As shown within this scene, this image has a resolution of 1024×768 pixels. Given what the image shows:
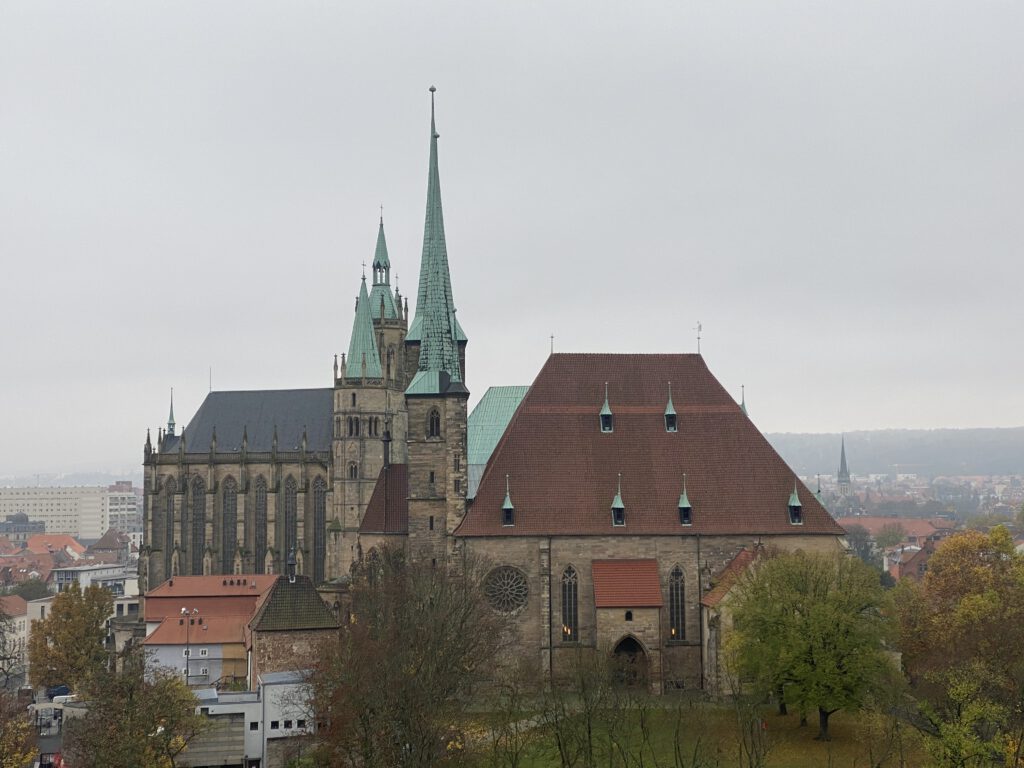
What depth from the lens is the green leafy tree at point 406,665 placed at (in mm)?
40500

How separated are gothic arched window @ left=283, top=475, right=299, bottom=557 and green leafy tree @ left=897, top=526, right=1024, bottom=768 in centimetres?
5217

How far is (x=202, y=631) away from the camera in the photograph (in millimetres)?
74812

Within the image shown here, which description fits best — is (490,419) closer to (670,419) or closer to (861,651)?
(670,419)

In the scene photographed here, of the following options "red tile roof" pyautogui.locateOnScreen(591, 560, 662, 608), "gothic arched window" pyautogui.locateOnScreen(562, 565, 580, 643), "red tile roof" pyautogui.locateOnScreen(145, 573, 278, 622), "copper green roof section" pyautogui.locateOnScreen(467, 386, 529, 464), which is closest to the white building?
"gothic arched window" pyautogui.locateOnScreen(562, 565, 580, 643)

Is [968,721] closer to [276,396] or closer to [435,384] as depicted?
[435,384]

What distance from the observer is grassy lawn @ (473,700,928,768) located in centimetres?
4272

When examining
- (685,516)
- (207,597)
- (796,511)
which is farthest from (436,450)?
(207,597)

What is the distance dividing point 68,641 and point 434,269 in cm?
3730

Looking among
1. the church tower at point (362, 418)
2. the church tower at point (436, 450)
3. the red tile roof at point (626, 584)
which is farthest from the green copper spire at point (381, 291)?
the red tile roof at point (626, 584)

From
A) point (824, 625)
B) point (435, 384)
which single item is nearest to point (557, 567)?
point (435, 384)

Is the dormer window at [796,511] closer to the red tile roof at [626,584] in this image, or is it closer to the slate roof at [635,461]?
the slate roof at [635,461]

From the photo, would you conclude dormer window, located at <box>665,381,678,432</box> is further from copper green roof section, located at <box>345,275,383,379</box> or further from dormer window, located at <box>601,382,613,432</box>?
copper green roof section, located at <box>345,275,383,379</box>

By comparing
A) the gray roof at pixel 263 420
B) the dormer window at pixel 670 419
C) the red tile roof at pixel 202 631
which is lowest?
the red tile roof at pixel 202 631

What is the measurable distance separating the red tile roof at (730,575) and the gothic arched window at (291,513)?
50.2m
